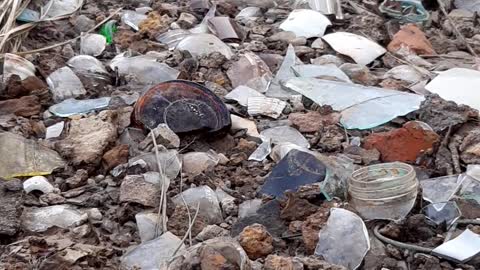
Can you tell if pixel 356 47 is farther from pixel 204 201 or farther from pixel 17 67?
pixel 204 201

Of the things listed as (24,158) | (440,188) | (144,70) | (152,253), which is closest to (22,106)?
(24,158)

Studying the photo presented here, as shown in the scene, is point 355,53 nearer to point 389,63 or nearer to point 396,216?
point 389,63

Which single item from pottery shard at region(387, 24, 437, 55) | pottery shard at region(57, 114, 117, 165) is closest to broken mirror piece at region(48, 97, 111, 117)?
pottery shard at region(57, 114, 117, 165)

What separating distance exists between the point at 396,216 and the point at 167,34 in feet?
5.56

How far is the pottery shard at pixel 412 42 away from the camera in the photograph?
3438 millimetres

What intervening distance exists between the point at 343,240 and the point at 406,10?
7.02ft

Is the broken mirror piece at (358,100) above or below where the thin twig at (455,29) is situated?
above

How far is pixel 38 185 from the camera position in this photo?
225cm

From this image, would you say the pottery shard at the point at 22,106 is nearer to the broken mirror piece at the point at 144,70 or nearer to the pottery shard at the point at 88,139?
the pottery shard at the point at 88,139

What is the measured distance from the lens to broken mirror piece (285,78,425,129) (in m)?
2.74

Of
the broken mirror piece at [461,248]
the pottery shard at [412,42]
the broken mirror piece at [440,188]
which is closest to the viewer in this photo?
the broken mirror piece at [461,248]

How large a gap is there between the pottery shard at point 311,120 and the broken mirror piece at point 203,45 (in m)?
0.59

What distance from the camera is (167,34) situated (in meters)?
3.52

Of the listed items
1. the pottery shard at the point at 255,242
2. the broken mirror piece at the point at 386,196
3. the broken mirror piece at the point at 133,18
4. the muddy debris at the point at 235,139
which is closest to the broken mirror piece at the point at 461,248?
the muddy debris at the point at 235,139
